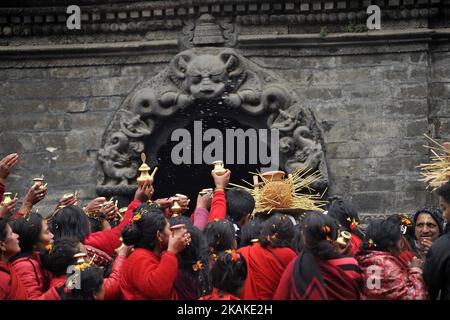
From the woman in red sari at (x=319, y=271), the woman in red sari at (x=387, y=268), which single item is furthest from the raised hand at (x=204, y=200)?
the woman in red sari at (x=319, y=271)

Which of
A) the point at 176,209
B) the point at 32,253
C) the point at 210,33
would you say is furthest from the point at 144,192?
the point at 210,33

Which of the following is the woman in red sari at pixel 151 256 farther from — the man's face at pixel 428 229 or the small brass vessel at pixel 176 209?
the man's face at pixel 428 229

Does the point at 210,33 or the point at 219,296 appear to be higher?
the point at 210,33

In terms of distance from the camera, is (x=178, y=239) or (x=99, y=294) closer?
(x=99, y=294)

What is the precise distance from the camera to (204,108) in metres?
13.2

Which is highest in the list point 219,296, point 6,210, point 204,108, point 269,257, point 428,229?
point 204,108

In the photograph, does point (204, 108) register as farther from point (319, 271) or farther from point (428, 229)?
point (319, 271)

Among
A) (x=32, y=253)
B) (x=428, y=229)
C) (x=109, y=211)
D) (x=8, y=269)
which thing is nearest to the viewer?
(x=8, y=269)

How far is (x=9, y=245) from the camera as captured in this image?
7.84 meters

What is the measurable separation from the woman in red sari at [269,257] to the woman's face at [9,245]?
5.14ft

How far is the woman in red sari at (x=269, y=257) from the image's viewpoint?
25.8ft

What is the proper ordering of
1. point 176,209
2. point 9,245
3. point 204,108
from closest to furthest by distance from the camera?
point 9,245 → point 176,209 → point 204,108

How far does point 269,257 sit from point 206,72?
532 cm

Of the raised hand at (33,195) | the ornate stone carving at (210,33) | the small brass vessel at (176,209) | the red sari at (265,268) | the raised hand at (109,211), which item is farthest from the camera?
the ornate stone carving at (210,33)
